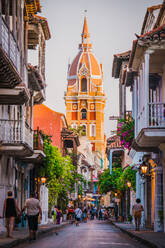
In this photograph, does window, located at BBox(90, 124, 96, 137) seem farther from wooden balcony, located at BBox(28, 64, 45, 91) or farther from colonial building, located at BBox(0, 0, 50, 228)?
wooden balcony, located at BBox(28, 64, 45, 91)

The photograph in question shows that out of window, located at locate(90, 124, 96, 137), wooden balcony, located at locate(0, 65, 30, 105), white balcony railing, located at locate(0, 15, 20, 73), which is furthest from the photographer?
window, located at locate(90, 124, 96, 137)

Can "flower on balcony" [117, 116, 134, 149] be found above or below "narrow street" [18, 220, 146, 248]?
above

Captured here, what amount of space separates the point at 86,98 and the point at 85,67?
8.90 m

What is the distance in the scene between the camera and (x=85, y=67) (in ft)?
507

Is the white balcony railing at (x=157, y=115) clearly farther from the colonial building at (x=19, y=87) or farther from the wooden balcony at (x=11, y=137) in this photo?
the wooden balcony at (x=11, y=137)

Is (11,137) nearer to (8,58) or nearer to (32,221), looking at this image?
(32,221)

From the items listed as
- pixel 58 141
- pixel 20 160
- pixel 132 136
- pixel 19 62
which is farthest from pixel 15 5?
pixel 58 141

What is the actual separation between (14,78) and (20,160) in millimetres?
14296

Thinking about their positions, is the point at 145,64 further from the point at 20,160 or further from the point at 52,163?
the point at 52,163

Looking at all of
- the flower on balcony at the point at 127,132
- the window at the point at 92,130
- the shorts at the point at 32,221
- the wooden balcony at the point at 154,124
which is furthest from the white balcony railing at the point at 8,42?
the window at the point at 92,130

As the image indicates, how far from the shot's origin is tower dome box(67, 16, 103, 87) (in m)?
154

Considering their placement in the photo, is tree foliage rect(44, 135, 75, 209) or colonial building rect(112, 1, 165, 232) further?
tree foliage rect(44, 135, 75, 209)

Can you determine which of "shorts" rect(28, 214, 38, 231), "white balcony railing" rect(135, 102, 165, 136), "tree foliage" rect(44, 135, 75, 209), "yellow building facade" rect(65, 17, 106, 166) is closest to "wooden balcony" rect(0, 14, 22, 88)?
"shorts" rect(28, 214, 38, 231)

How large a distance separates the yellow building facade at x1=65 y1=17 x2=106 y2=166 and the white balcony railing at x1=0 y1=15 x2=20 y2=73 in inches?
5123
